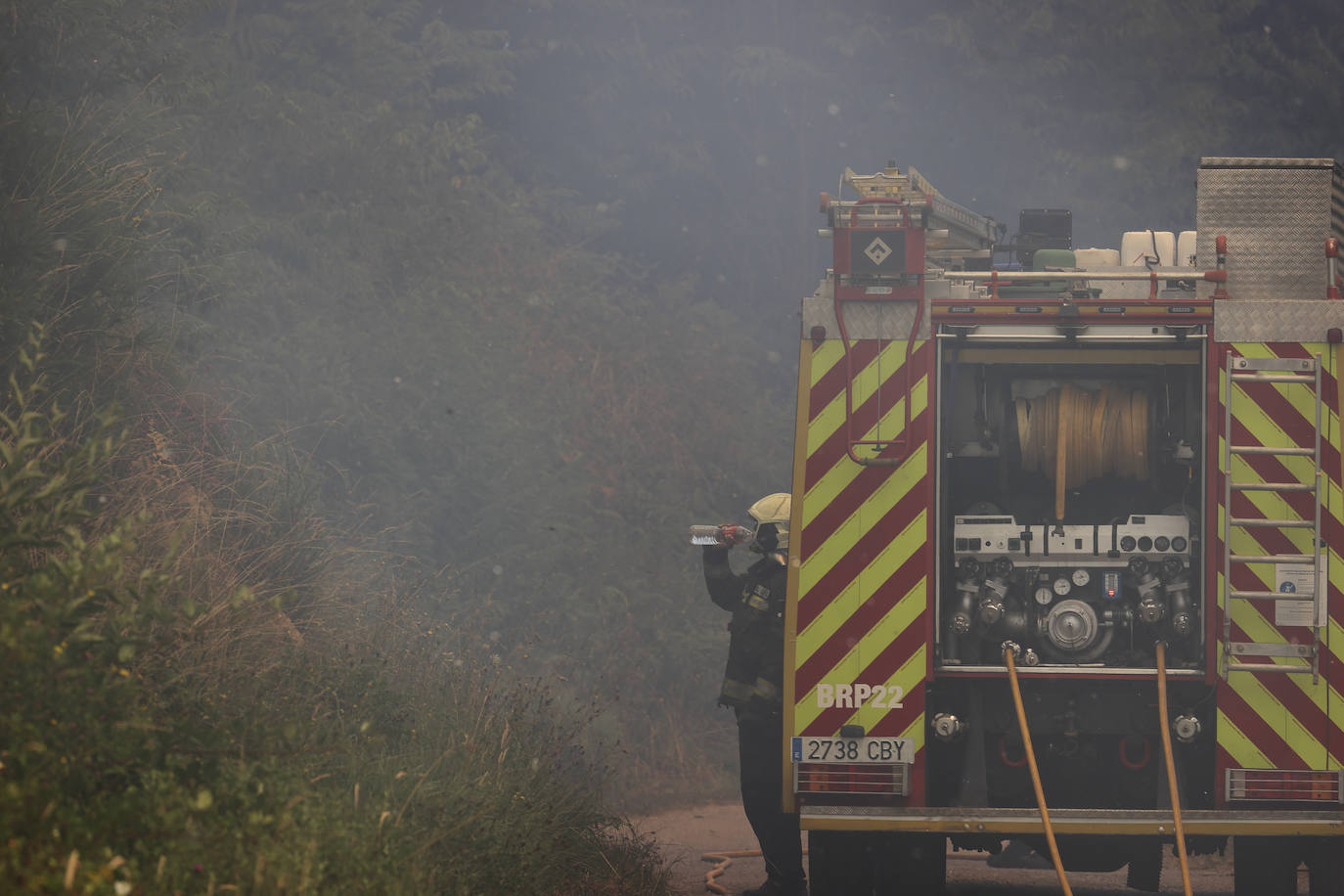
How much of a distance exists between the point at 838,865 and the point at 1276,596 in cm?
226

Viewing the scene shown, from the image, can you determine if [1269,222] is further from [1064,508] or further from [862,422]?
[862,422]

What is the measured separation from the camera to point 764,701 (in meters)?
7.77

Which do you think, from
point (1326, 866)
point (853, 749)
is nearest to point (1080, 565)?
point (853, 749)

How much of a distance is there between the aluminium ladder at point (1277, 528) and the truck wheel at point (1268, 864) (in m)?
0.85

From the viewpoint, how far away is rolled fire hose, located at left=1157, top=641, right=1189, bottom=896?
19.9 feet

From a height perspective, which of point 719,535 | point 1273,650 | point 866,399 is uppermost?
point 866,399

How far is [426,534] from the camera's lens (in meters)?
15.5

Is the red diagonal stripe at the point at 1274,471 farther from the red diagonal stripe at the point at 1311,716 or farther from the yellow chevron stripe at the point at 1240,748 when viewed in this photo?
the yellow chevron stripe at the point at 1240,748

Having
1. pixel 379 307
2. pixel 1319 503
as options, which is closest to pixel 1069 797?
pixel 1319 503

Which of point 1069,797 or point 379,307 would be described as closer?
point 1069,797

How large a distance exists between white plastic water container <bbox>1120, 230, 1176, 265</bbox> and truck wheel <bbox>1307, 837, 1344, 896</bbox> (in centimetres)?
300

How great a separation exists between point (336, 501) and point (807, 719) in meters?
9.51

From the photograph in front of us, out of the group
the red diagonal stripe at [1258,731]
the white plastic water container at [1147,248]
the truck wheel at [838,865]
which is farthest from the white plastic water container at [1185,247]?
the truck wheel at [838,865]

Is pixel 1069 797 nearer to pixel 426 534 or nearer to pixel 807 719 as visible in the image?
pixel 807 719
